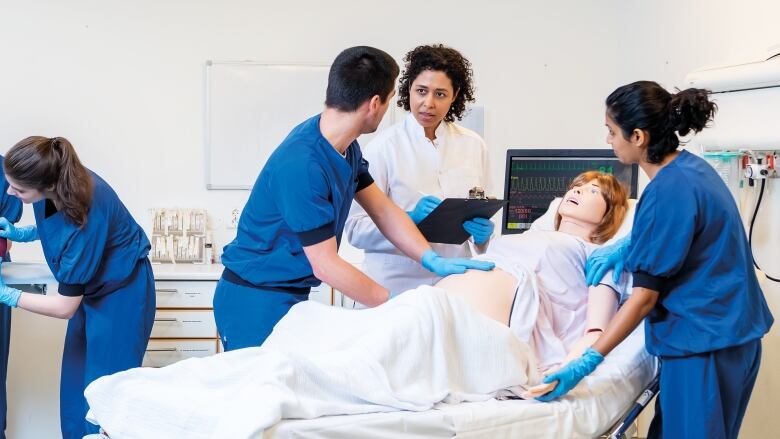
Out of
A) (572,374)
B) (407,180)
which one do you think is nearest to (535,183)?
(407,180)

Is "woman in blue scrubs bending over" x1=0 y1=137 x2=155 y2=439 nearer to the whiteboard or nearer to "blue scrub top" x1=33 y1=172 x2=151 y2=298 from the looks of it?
"blue scrub top" x1=33 y1=172 x2=151 y2=298

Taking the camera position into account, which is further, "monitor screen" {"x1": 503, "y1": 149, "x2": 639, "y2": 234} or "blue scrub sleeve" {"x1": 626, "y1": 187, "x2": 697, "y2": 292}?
"monitor screen" {"x1": 503, "y1": 149, "x2": 639, "y2": 234}

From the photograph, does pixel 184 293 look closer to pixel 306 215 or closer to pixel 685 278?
pixel 306 215

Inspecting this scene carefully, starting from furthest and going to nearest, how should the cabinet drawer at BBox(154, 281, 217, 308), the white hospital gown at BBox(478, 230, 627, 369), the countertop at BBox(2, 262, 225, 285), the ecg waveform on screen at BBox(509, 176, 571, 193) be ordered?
the cabinet drawer at BBox(154, 281, 217, 308), the ecg waveform on screen at BBox(509, 176, 571, 193), the countertop at BBox(2, 262, 225, 285), the white hospital gown at BBox(478, 230, 627, 369)

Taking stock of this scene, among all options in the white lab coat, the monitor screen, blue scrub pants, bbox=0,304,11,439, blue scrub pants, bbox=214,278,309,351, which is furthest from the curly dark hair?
blue scrub pants, bbox=0,304,11,439

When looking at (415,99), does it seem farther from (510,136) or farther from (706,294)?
(510,136)

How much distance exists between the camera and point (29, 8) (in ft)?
13.2

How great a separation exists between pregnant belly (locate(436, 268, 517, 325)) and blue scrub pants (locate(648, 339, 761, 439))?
1.67 feet

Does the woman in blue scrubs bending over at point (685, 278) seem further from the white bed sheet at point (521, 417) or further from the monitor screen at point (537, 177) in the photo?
the monitor screen at point (537, 177)

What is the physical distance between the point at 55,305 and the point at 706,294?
2000 millimetres

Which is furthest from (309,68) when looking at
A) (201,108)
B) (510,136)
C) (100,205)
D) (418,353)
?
(418,353)

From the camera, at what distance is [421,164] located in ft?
9.08

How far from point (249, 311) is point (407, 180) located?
2.74 feet

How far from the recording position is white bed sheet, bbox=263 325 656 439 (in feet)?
5.24
